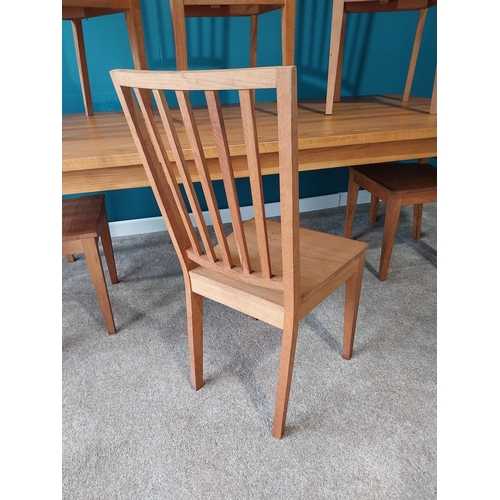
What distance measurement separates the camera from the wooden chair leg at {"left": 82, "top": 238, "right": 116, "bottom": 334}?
1.36m

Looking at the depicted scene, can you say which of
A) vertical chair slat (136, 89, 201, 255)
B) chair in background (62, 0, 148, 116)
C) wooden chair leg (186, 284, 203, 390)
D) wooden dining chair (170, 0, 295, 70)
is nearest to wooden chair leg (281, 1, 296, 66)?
wooden dining chair (170, 0, 295, 70)

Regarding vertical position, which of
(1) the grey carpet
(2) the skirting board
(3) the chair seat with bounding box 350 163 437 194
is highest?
(3) the chair seat with bounding box 350 163 437 194

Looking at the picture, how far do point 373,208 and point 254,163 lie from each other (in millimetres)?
1702

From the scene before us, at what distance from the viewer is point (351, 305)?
1287 millimetres

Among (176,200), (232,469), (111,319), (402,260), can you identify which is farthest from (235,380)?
(402,260)

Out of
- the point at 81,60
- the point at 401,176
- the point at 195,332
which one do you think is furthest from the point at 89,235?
the point at 401,176

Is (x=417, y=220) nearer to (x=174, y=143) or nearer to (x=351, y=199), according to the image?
(x=351, y=199)

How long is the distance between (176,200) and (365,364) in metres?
0.84

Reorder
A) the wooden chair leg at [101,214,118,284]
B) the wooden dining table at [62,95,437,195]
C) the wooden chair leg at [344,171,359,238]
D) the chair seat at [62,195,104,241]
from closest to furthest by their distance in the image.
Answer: the wooden dining table at [62,95,437,195] < the chair seat at [62,195,104,241] < the wooden chair leg at [101,214,118,284] < the wooden chair leg at [344,171,359,238]

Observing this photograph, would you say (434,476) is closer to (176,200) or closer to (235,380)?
(235,380)

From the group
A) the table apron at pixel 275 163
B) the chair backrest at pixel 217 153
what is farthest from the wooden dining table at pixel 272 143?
the chair backrest at pixel 217 153

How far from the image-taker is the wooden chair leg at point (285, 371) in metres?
0.96

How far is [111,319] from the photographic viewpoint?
1500 mm

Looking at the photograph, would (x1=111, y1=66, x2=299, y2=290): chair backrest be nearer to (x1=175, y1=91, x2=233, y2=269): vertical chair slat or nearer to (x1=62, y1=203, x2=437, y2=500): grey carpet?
(x1=175, y1=91, x2=233, y2=269): vertical chair slat
